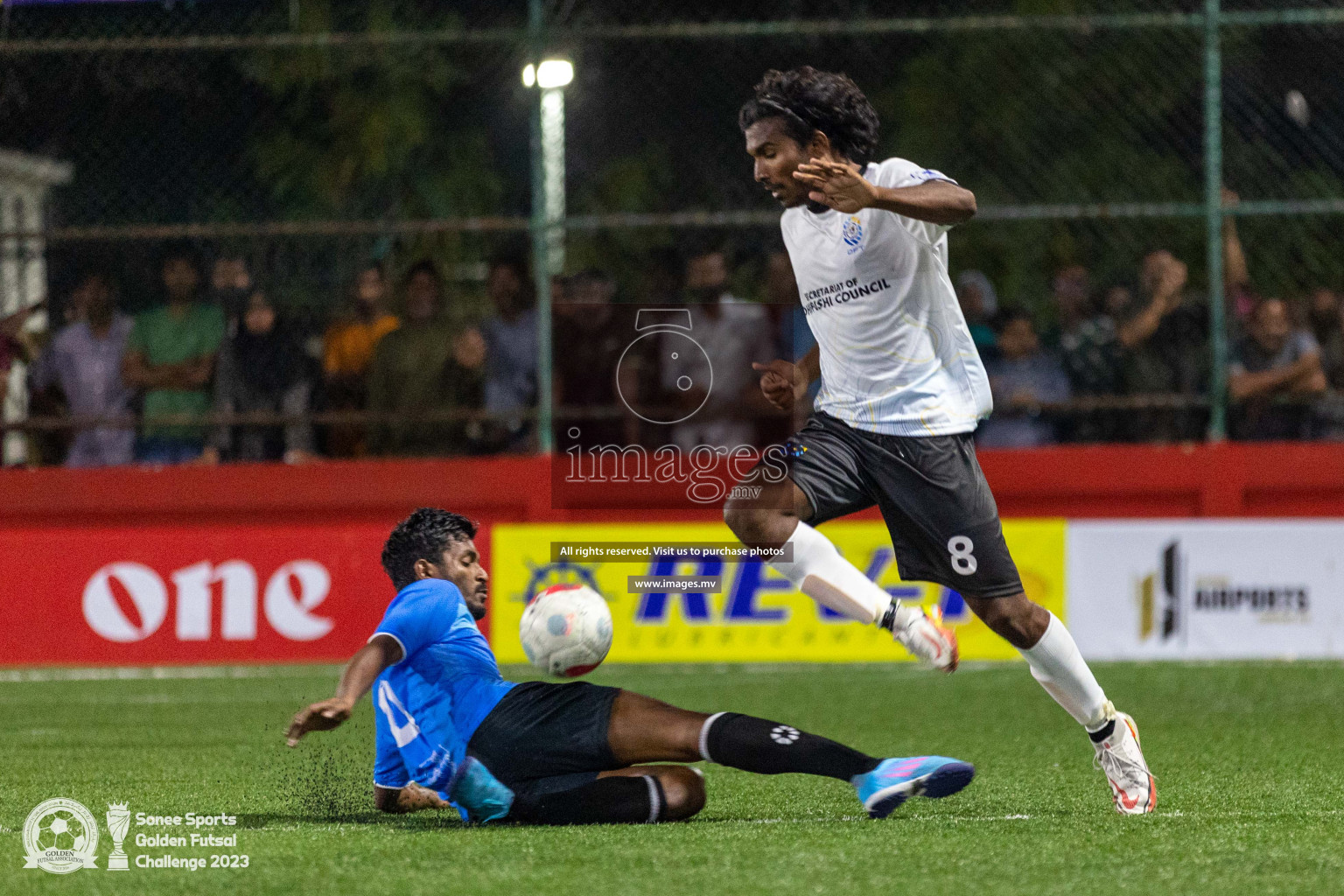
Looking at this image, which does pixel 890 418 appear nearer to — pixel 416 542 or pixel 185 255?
pixel 416 542

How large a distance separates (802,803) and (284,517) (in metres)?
6.44

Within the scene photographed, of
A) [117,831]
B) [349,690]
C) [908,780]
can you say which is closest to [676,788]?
[908,780]

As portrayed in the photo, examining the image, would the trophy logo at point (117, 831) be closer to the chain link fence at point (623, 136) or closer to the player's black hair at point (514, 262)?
the chain link fence at point (623, 136)

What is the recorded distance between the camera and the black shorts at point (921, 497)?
16.8ft

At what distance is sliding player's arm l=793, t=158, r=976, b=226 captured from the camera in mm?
4805

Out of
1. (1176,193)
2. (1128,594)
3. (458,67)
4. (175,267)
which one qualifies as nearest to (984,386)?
(1128,594)

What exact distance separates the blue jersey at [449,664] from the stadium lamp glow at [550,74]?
6.74 metres

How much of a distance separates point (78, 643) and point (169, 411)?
1532mm

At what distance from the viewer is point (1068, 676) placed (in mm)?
5152

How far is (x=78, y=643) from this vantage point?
10617 mm

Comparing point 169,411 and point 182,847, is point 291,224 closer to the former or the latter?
point 169,411

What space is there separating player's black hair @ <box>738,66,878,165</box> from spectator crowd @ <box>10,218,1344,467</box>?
5.46 m

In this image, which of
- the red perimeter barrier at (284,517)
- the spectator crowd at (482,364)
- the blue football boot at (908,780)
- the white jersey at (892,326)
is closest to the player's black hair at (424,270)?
the spectator crowd at (482,364)

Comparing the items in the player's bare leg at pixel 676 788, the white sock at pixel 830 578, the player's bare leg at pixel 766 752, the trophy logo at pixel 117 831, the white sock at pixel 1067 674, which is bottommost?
the trophy logo at pixel 117 831
